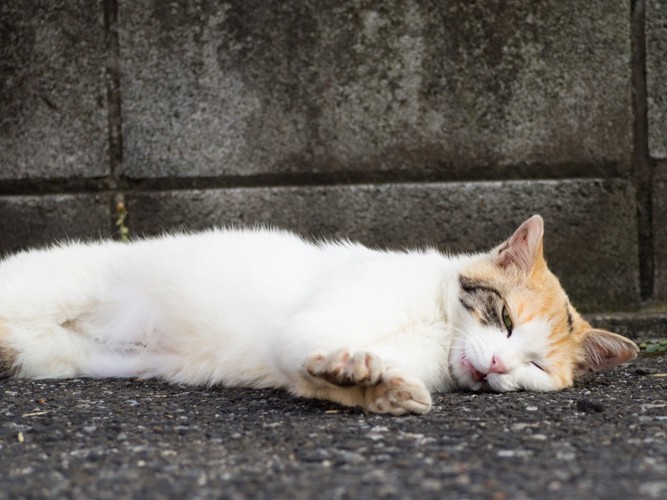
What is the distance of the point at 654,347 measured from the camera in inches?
159

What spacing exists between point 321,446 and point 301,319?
677 millimetres

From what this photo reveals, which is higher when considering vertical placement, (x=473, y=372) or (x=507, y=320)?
(x=507, y=320)

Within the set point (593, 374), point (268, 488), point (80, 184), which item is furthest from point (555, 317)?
point (80, 184)

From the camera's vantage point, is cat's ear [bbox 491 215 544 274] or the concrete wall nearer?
cat's ear [bbox 491 215 544 274]

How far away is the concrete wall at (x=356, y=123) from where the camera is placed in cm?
417

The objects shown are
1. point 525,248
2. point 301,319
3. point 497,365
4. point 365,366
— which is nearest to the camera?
point 365,366

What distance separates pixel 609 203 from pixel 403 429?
246 cm

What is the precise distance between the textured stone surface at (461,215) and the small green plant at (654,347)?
26 centimetres

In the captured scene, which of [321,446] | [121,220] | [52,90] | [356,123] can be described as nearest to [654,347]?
[356,123]

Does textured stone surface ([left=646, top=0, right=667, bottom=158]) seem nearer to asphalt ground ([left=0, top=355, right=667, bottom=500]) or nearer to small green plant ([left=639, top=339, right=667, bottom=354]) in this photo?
small green plant ([left=639, top=339, right=667, bottom=354])

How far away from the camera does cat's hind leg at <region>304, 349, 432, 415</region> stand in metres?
2.39

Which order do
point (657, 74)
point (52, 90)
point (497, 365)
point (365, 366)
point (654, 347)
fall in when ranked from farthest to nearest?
point (52, 90) < point (657, 74) < point (654, 347) < point (497, 365) < point (365, 366)

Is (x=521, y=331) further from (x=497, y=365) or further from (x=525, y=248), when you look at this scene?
(x=525, y=248)

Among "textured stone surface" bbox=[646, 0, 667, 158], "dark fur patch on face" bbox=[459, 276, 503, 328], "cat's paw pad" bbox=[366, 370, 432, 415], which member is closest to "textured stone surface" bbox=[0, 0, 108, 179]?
"dark fur patch on face" bbox=[459, 276, 503, 328]
